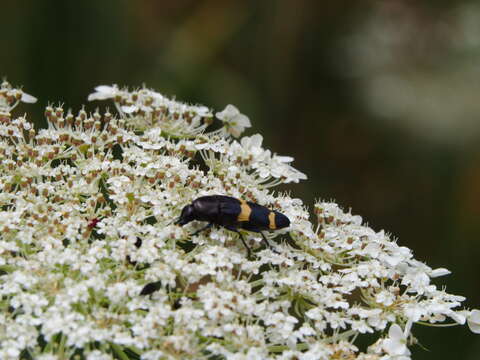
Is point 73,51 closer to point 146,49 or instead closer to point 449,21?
point 146,49

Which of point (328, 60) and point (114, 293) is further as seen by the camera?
point (328, 60)

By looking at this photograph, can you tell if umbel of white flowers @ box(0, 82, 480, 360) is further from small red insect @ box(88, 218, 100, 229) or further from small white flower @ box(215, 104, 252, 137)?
small white flower @ box(215, 104, 252, 137)

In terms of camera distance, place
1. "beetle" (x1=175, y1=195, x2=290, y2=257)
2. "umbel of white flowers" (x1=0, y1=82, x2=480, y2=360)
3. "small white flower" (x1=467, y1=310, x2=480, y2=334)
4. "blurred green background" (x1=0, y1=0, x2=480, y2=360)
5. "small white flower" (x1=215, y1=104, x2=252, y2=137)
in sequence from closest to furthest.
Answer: "umbel of white flowers" (x1=0, y1=82, x2=480, y2=360), "beetle" (x1=175, y1=195, x2=290, y2=257), "small white flower" (x1=467, y1=310, x2=480, y2=334), "small white flower" (x1=215, y1=104, x2=252, y2=137), "blurred green background" (x1=0, y1=0, x2=480, y2=360)

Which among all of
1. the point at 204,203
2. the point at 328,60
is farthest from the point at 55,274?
the point at 328,60

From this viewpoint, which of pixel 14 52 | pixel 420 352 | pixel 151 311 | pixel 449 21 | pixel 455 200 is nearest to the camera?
pixel 151 311

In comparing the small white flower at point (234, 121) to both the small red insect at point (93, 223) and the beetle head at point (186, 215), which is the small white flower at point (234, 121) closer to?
the beetle head at point (186, 215)

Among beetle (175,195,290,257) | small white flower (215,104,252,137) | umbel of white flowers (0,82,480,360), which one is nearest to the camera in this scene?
umbel of white flowers (0,82,480,360)

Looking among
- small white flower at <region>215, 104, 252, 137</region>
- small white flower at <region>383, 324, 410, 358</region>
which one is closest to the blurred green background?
small white flower at <region>215, 104, 252, 137</region>

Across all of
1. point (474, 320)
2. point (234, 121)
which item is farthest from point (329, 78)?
point (474, 320)
